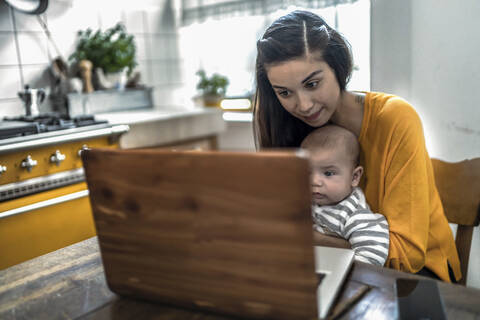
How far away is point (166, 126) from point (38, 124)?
77cm

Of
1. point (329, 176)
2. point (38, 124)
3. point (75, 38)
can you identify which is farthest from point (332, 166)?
point (75, 38)

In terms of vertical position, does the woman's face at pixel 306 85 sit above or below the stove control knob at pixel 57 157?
above

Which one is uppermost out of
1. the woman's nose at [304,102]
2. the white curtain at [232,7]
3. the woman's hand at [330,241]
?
the white curtain at [232,7]

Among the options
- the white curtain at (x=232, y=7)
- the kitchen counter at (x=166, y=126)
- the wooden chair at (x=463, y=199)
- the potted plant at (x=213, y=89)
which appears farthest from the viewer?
the potted plant at (x=213, y=89)

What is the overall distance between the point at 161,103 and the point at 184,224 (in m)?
3.00

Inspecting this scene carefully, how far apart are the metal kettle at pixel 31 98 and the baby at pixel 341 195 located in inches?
69.9

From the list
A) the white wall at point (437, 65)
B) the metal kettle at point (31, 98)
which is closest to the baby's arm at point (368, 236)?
the white wall at point (437, 65)

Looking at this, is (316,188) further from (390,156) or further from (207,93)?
(207,93)

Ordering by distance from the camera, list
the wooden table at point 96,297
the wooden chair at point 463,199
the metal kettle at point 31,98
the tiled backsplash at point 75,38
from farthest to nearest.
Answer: the tiled backsplash at point 75,38 → the metal kettle at point 31,98 → the wooden chair at point 463,199 → the wooden table at point 96,297

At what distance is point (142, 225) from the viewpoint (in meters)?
0.60

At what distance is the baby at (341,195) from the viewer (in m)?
0.95

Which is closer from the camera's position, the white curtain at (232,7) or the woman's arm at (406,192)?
the woman's arm at (406,192)

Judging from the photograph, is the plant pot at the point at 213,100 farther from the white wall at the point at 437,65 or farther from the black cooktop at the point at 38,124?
the white wall at the point at 437,65

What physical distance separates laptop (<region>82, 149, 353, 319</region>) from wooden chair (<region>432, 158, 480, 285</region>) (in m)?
0.70
